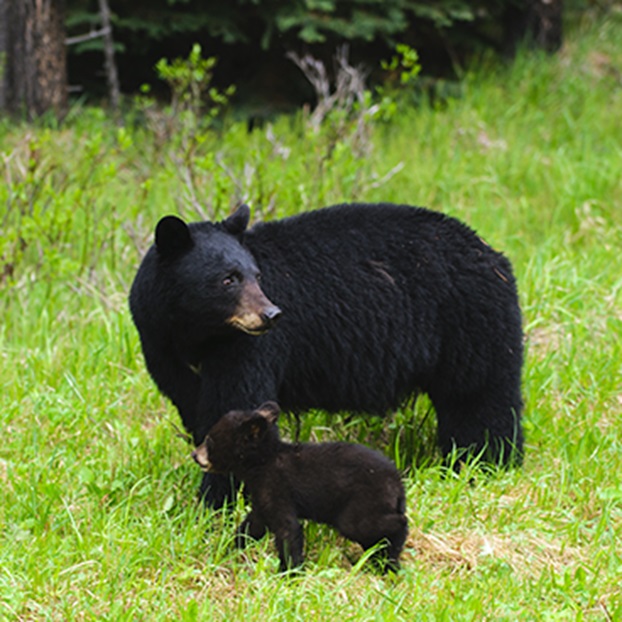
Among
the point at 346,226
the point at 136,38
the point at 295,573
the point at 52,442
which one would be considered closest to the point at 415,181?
the point at 136,38

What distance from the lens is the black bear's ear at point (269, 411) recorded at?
10.7ft

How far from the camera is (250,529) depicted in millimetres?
3379

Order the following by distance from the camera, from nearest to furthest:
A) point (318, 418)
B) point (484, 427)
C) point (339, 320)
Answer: point (339, 320) < point (484, 427) < point (318, 418)

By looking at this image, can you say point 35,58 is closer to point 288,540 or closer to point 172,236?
point 172,236

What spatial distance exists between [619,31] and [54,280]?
6883 millimetres

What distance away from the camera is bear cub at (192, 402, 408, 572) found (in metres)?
3.23

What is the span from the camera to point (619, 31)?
993 centimetres

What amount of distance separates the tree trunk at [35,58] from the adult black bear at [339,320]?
17.0 feet

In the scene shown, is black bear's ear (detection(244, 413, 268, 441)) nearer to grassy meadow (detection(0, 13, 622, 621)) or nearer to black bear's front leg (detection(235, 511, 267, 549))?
black bear's front leg (detection(235, 511, 267, 549))

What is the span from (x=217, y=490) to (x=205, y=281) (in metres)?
0.82

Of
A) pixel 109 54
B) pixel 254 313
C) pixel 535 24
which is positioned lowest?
pixel 254 313

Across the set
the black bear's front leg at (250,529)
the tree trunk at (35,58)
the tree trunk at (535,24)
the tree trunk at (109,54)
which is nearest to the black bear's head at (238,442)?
the black bear's front leg at (250,529)

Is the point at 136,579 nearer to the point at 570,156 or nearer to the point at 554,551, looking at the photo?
the point at 554,551

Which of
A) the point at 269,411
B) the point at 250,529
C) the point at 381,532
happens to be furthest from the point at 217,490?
the point at 381,532
